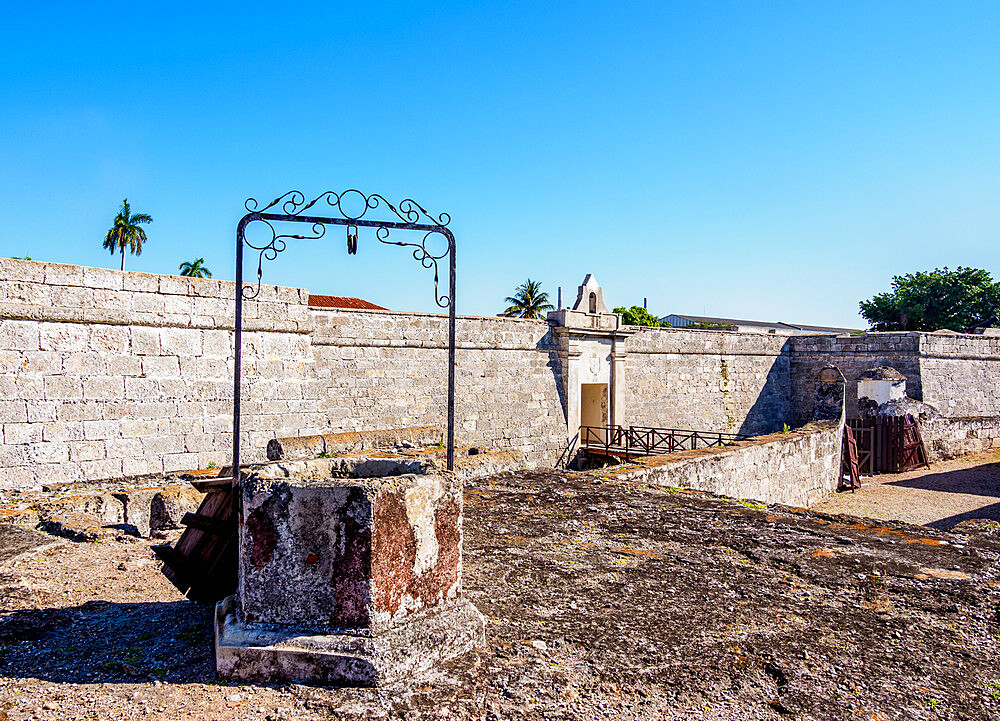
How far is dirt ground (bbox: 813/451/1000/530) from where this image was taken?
34.7 feet

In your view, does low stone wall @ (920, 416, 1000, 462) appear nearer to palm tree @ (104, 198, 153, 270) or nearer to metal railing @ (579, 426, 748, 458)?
metal railing @ (579, 426, 748, 458)

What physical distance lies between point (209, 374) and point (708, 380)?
1459 centimetres

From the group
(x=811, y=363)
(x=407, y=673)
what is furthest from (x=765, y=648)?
(x=811, y=363)

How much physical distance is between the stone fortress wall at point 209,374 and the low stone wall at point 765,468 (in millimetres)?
4518

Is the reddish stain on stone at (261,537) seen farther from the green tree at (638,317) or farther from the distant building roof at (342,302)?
the green tree at (638,317)

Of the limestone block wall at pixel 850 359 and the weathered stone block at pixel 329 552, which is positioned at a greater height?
the limestone block wall at pixel 850 359

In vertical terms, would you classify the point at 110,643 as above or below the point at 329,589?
below

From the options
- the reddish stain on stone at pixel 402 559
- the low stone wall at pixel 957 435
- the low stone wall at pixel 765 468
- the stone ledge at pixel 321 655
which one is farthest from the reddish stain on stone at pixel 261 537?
the low stone wall at pixel 957 435

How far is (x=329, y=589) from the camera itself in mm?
2688

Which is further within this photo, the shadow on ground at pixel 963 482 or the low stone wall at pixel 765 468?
the shadow on ground at pixel 963 482

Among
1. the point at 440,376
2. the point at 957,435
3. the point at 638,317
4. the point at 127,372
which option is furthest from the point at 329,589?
the point at 638,317

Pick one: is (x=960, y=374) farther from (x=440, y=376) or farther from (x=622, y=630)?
(x=622, y=630)

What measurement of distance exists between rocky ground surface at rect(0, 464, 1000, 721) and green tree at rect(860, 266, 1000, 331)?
3574 cm

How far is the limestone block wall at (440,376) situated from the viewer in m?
11.1
